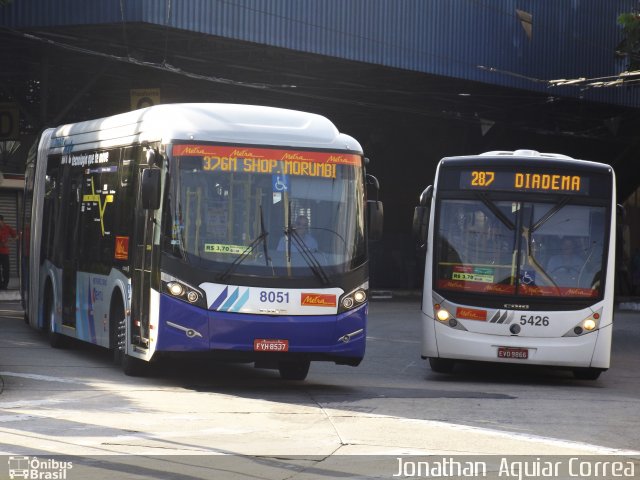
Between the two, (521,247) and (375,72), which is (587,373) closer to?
(521,247)

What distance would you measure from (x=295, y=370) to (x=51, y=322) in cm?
468

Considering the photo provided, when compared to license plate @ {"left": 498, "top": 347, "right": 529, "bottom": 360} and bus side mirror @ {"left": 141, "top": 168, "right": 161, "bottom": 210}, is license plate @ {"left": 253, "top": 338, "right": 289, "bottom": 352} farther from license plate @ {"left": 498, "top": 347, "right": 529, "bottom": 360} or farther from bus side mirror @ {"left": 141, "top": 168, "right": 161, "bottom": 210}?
license plate @ {"left": 498, "top": 347, "right": 529, "bottom": 360}

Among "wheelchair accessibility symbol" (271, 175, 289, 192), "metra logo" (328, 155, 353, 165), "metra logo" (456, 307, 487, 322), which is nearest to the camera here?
"wheelchair accessibility symbol" (271, 175, 289, 192)

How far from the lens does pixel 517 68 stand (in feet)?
129

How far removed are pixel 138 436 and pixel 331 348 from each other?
157 inches

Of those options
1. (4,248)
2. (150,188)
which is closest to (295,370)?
(150,188)

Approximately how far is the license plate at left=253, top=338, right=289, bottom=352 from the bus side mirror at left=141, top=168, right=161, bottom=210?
5.84 ft

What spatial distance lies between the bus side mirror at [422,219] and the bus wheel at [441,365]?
4.96 feet

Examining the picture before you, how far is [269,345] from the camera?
14.0 metres

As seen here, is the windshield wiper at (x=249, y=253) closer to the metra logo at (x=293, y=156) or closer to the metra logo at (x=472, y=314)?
the metra logo at (x=293, y=156)

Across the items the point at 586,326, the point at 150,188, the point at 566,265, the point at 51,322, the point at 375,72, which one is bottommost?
the point at 51,322

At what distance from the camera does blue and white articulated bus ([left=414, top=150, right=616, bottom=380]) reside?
54.6ft

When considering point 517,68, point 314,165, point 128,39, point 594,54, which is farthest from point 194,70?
point 314,165

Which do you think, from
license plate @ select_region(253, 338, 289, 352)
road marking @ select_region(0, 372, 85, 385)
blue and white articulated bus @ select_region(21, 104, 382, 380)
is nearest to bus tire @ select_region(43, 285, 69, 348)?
road marking @ select_region(0, 372, 85, 385)
